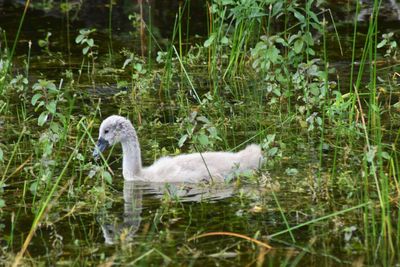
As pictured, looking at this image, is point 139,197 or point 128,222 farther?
point 139,197

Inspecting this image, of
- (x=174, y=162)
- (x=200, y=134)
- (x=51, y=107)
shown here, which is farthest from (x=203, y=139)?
(x=51, y=107)

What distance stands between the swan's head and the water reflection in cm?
47

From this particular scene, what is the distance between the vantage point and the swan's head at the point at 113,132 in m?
9.65

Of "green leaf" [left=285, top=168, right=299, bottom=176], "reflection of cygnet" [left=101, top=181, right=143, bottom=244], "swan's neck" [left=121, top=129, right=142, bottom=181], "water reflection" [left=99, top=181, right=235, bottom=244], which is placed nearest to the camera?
"reflection of cygnet" [left=101, top=181, right=143, bottom=244]

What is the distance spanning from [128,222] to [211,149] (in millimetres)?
2038

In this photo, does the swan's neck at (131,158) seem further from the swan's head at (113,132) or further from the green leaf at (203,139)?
the green leaf at (203,139)

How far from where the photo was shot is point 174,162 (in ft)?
30.8

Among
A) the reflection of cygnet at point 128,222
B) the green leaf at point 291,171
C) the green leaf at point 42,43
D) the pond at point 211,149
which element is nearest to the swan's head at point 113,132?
the pond at point 211,149

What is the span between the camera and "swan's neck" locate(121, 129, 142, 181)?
31.0 ft

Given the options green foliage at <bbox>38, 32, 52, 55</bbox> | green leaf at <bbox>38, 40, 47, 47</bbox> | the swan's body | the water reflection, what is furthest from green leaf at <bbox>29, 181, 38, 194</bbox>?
green leaf at <bbox>38, 40, 47, 47</bbox>

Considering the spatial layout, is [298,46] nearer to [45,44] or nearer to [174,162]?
[174,162]

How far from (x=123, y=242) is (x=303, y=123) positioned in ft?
10.7

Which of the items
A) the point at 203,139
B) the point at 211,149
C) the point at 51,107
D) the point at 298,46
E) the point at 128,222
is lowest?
the point at 128,222

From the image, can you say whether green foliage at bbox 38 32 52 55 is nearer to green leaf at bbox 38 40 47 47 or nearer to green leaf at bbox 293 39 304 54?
green leaf at bbox 38 40 47 47
